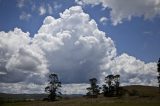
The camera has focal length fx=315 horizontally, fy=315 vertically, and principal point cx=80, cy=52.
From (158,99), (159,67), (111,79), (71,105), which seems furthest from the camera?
(111,79)

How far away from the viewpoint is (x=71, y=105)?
3821 inches

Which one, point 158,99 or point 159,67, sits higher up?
point 159,67

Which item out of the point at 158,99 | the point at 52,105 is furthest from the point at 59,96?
the point at 158,99

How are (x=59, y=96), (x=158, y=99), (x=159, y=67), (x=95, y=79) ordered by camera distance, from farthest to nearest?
(x=95, y=79), (x=59, y=96), (x=159, y=67), (x=158, y=99)

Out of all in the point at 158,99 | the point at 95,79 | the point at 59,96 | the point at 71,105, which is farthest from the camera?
the point at 95,79

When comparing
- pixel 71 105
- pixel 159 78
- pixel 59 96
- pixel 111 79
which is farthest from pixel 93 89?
pixel 71 105

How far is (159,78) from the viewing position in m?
126

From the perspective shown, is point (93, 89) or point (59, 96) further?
point (93, 89)

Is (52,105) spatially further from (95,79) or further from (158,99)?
(95,79)

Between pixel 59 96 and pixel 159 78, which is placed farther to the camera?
pixel 59 96

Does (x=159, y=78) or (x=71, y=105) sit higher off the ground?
(x=159, y=78)

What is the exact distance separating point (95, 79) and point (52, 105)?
64934 mm

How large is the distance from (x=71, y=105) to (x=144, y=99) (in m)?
27.9

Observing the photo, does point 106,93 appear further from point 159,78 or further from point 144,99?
point 144,99
